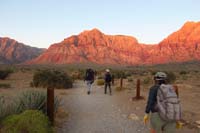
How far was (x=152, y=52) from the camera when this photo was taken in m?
192

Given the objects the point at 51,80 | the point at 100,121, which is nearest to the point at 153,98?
the point at 100,121

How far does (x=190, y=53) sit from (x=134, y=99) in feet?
514

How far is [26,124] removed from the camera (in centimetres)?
745

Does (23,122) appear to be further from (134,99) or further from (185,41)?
(185,41)

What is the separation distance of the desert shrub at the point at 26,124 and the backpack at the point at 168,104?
3073 mm

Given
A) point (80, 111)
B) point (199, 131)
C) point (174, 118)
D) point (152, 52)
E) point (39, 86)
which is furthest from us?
point (152, 52)

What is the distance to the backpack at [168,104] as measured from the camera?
572cm

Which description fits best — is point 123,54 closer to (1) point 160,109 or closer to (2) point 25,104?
(2) point 25,104

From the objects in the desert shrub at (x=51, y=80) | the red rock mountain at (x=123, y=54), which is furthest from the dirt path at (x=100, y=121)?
the red rock mountain at (x=123, y=54)

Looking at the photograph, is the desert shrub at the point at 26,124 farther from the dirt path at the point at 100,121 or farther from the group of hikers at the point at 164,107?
the group of hikers at the point at 164,107

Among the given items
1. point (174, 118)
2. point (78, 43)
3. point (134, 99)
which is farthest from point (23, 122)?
point (78, 43)

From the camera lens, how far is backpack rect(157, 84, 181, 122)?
5.72 meters

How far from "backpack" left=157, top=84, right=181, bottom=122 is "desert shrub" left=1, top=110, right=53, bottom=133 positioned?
307 cm

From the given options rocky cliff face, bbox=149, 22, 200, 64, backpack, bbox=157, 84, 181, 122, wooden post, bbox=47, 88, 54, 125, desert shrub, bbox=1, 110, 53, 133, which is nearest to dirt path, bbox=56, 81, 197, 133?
wooden post, bbox=47, 88, 54, 125
